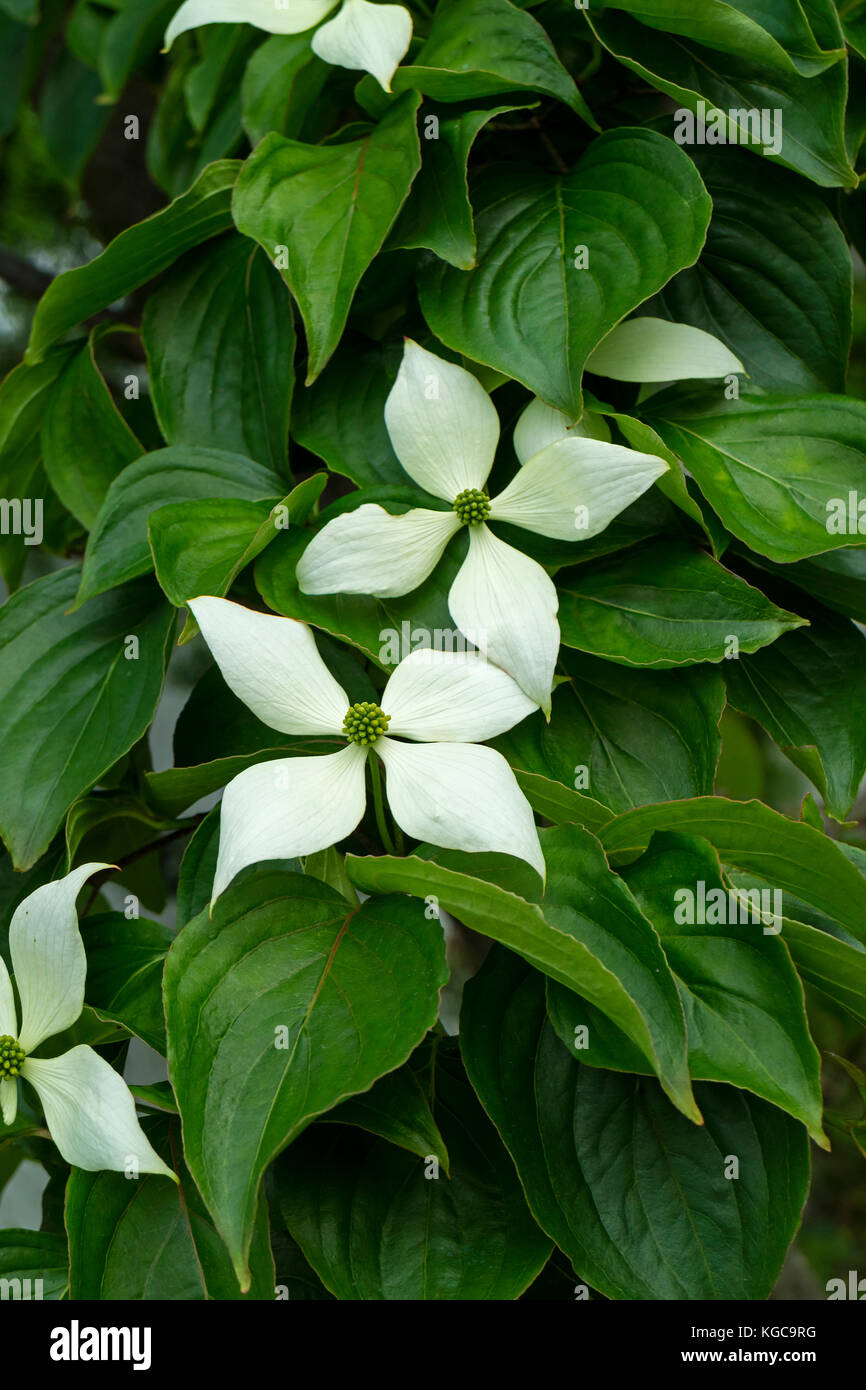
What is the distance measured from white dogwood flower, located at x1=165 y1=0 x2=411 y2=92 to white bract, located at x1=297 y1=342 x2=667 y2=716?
152mm

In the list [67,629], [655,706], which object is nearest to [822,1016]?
[655,706]

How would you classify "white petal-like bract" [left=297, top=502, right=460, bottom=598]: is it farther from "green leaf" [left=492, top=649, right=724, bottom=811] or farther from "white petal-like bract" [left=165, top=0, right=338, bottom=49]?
"white petal-like bract" [left=165, top=0, right=338, bottom=49]

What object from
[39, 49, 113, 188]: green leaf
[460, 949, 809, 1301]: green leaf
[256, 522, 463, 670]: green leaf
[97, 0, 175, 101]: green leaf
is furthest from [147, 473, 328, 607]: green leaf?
[39, 49, 113, 188]: green leaf

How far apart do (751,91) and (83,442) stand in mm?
431

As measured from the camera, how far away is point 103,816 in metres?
0.61

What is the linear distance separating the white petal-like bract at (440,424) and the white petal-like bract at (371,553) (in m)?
0.03

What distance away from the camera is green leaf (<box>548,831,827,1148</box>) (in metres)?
0.44

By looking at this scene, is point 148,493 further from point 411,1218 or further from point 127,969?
point 411,1218

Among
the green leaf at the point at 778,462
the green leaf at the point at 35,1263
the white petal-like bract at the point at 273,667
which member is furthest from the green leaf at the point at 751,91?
the green leaf at the point at 35,1263

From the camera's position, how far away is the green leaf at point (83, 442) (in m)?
0.68

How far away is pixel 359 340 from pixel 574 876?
35cm

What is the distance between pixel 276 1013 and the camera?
448 mm

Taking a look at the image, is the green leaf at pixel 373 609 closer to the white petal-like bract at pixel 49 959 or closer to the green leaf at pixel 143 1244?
the white petal-like bract at pixel 49 959
